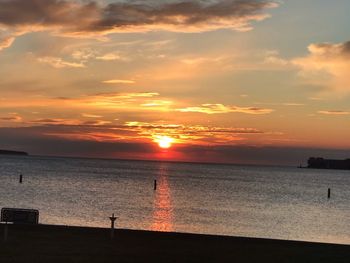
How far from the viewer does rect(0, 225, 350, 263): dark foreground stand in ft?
52.6

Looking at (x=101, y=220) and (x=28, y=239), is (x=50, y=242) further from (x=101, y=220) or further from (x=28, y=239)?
(x=101, y=220)

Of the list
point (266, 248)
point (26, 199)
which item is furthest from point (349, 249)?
point (26, 199)

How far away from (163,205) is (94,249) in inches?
1991

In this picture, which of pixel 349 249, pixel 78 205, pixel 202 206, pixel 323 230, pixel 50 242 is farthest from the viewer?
pixel 202 206

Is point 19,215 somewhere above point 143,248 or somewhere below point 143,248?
above

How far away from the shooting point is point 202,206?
6694 cm

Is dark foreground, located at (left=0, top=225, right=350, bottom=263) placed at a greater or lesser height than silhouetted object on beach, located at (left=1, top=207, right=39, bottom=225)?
lesser

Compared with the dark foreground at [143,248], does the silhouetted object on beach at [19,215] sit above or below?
above

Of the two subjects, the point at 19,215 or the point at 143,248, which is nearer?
Answer: the point at 143,248

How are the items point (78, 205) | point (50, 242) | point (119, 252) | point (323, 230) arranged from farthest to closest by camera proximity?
point (78, 205)
point (323, 230)
point (50, 242)
point (119, 252)

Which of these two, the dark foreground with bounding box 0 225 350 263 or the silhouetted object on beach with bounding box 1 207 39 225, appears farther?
the silhouetted object on beach with bounding box 1 207 39 225

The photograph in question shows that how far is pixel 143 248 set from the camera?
1802cm

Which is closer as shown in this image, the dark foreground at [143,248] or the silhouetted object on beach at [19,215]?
the dark foreground at [143,248]

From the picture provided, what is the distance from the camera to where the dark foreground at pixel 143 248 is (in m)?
16.0
